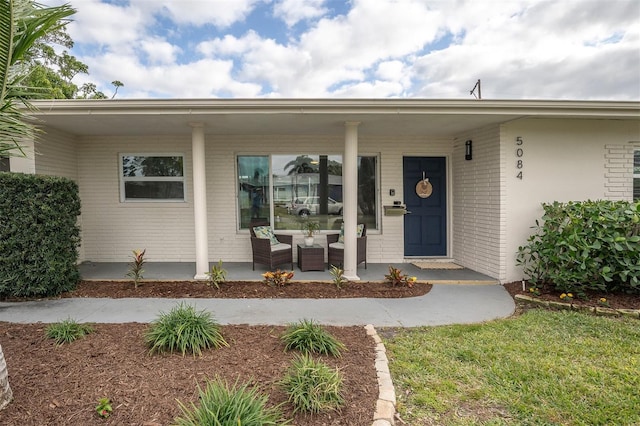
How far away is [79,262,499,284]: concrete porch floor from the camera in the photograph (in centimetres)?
541

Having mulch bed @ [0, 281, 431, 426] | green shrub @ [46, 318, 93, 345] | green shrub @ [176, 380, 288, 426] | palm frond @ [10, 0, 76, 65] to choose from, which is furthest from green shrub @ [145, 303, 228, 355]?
palm frond @ [10, 0, 76, 65]

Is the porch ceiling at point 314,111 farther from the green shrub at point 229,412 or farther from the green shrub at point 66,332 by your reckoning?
the green shrub at point 229,412

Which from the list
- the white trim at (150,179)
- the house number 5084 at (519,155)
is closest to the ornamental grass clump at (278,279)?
the white trim at (150,179)

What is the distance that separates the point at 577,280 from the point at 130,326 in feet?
17.6

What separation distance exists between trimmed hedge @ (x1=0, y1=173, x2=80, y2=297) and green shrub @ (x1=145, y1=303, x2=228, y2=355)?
108 inches

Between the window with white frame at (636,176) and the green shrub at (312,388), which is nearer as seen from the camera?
the green shrub at (312,388)

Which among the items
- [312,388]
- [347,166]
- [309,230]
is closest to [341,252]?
[309,230]

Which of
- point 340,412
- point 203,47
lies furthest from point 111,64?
point 340,412

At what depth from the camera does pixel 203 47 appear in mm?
11906

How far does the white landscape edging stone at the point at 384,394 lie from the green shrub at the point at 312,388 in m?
0.24

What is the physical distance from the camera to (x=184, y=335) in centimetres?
274

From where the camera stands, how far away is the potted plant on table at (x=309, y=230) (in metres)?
6.12

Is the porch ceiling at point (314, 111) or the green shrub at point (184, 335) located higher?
the porch ceiling at point (314, 111)

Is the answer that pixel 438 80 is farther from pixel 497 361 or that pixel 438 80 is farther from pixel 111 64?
pixel 497 361
